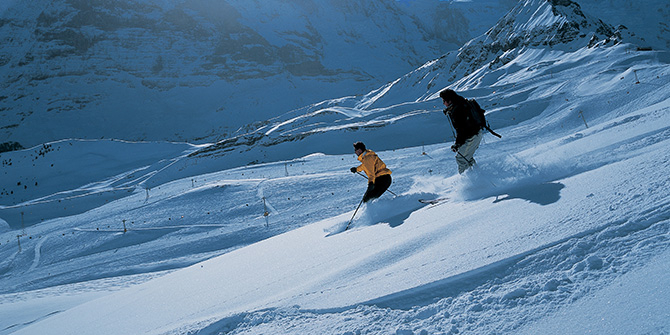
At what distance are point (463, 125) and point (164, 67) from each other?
104m

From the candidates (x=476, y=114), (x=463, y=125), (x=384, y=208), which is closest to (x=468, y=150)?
(x=463, y=125)

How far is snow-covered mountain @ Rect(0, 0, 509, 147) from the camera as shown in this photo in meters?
82.7

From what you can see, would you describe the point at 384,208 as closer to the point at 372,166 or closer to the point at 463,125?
the point at 372,166

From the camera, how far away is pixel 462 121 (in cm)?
572

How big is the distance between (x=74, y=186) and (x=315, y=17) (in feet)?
381

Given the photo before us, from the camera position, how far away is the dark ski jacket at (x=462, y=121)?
5.64m

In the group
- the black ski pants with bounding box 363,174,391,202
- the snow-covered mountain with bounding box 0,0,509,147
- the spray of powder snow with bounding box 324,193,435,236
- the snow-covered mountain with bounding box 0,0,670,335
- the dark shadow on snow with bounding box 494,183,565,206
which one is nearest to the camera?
the snow-covered mountain with bounding box 0,0,670,335

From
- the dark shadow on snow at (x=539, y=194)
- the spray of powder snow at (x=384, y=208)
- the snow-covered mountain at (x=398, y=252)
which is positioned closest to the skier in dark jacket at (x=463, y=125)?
the snow-covered mountain at (x=398, y=252)

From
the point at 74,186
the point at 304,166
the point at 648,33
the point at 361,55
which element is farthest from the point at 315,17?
the point at 304,166

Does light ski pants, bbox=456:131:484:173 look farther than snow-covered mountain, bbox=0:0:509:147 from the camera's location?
No

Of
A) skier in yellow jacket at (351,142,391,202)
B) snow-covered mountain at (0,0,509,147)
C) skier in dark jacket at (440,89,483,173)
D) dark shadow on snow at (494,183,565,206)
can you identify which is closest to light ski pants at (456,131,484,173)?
skier in dark jacket at (440,89,483,173)

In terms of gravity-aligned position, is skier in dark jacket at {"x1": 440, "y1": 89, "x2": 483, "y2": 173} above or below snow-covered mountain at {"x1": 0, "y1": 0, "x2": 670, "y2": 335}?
above

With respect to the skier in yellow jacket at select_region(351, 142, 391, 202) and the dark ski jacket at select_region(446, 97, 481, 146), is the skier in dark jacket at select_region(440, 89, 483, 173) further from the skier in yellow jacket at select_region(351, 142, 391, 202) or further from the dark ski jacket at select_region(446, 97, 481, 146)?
the skier in yellow jacket at select_region(351, 142, 391, 202)

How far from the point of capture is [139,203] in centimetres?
1334
